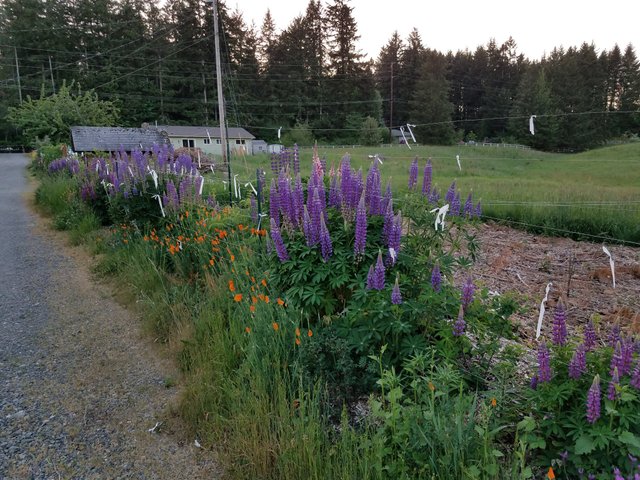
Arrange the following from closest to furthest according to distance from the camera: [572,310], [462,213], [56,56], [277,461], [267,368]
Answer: [277,461] → [267,368] → [462,213] → [572,310] → [56,56]

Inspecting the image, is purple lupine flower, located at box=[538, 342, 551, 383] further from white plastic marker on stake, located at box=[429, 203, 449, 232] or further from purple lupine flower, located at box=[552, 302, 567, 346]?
white plastic marker on stake, located at box=[429, 203, 449, 232]

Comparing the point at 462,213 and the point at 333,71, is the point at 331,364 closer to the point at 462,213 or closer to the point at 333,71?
the point at 462,213

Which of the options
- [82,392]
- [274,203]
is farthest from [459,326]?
[82,392]

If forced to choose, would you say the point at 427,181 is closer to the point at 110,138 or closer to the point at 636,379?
the point at 636,379

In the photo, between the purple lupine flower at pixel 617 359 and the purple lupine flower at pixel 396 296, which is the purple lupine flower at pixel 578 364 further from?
the purple lupine flower at pixel 396 296

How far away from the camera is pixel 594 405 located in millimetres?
1493

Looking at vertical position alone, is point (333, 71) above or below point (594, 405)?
above

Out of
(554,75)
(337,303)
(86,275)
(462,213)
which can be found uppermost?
(554,75)

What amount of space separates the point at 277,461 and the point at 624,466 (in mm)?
1502

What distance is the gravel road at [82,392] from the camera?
2525 mm

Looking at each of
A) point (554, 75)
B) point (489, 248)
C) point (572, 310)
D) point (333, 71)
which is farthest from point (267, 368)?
point (554, 75)

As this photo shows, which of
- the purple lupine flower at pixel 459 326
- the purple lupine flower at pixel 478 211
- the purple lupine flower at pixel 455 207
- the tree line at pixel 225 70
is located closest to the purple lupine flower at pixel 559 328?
the purple lupine flower at pixel 459 326

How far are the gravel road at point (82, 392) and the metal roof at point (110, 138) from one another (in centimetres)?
1343

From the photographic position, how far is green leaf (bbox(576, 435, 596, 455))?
1.48 metres
